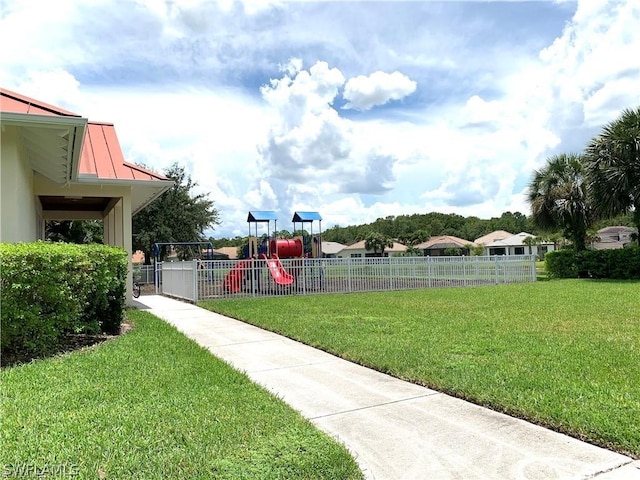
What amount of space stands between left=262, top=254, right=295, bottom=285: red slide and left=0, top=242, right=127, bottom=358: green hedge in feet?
30.0

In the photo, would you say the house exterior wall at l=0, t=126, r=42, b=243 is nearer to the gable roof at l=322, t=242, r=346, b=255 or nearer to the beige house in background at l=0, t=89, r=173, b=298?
the beige house in background at l=0, t=89, r=173, b=298

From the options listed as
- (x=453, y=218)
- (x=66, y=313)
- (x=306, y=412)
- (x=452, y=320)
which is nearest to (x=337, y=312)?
(x=452, y=320)

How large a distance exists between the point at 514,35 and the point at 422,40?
2.15m

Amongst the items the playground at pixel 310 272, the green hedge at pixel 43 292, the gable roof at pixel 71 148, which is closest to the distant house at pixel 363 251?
the playground at pixel 310 272

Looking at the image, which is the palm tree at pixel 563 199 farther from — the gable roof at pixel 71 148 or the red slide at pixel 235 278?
the gable roof at pixel 71 148

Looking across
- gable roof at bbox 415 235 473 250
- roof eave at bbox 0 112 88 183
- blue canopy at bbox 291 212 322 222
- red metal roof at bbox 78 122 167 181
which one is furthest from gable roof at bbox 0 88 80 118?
gable roof at bbox 415 235 473 250

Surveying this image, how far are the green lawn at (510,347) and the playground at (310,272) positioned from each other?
2.18 metres

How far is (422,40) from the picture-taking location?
34.8ft

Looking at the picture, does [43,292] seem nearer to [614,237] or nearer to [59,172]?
[59,172]

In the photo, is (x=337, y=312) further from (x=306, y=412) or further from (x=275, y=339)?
(x=306, y=412)

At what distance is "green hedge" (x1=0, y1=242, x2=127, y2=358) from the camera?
18.7 feet

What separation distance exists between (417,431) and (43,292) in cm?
495

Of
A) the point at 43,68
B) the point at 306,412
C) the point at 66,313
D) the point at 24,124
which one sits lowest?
the point at 306,412

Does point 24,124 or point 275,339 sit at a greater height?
point 24,124
